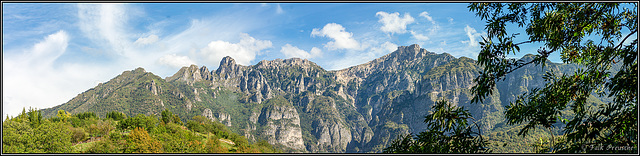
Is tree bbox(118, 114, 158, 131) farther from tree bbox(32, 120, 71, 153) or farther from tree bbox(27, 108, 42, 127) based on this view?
tree bbox(32, 120, 71, 153)

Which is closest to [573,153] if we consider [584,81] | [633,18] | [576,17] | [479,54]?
[584,81]

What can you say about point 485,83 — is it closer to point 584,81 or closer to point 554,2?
point 584,81

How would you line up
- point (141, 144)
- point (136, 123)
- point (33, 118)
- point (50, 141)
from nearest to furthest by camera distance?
point (141, 144)
point (50, 141)
point (33, 118)
point (136, 123)

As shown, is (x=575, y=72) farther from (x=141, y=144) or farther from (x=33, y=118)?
(x=33, y=118)

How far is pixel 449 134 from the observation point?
266 inches

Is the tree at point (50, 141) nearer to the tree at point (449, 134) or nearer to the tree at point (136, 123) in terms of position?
the tree at point (136, 123)

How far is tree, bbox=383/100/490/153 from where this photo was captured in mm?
6137

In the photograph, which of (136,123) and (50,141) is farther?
(136,123)

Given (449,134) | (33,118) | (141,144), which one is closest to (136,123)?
(33,118)

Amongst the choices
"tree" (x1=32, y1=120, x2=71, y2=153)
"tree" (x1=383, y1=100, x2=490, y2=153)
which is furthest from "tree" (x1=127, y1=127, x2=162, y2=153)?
"tree" (x1=383, y1=100, x2=490, y2=153)

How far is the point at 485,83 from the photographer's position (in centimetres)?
620

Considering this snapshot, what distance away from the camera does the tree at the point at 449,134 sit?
6.14 metres

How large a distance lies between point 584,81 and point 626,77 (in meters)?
0.76

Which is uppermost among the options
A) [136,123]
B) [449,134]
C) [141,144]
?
[449,134]
